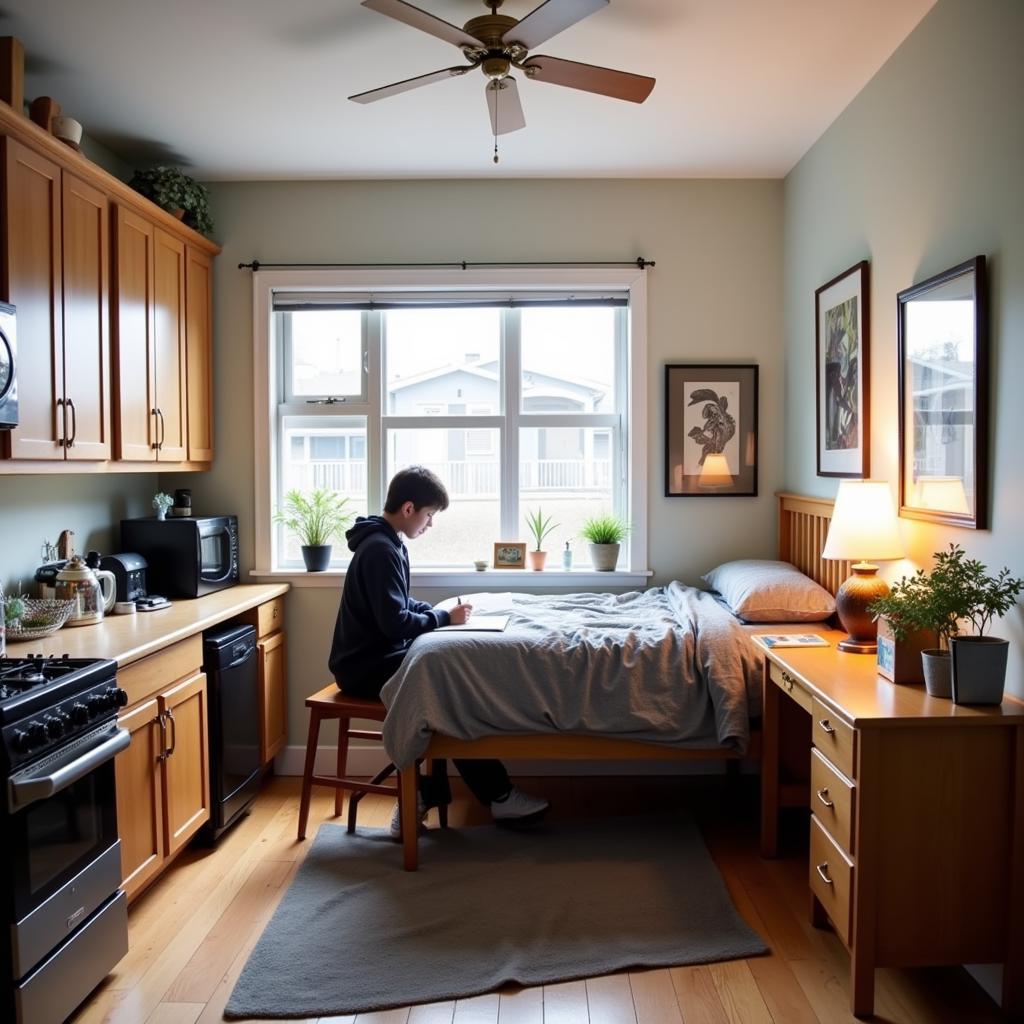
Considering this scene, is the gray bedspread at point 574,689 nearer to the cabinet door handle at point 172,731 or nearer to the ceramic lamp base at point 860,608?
the ceramic lamp base at point 860,608

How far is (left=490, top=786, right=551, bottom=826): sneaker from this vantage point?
128 inches

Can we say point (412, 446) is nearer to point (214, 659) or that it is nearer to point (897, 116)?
point (214, 659)

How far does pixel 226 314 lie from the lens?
13.2 feet

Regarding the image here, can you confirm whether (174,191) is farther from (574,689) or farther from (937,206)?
(937,206)

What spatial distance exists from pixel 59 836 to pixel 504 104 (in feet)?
7.70

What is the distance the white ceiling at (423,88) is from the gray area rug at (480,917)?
8.99 ft

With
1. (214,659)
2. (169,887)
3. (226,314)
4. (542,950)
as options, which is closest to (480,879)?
(542,950)

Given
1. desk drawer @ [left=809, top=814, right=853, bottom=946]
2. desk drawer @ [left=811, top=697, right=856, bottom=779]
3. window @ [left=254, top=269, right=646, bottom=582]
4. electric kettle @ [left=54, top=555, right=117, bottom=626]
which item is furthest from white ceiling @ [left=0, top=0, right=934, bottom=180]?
desk drawer @ [left=809, top=814, right=853, bottom=946]

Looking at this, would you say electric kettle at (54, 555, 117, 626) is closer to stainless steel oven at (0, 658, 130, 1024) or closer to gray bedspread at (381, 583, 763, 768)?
stainless steel oven at (0, 658, 130, 1024)

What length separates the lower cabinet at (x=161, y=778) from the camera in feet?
8.27

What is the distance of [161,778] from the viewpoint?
2.72 meters

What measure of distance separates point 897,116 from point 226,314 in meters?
2.93

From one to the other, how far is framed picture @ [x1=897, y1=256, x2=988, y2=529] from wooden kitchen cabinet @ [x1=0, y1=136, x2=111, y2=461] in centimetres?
267

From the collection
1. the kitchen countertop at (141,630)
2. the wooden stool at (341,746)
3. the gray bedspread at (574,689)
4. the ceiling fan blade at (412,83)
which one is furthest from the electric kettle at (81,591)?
the ceiling fan blade at (412,83)
